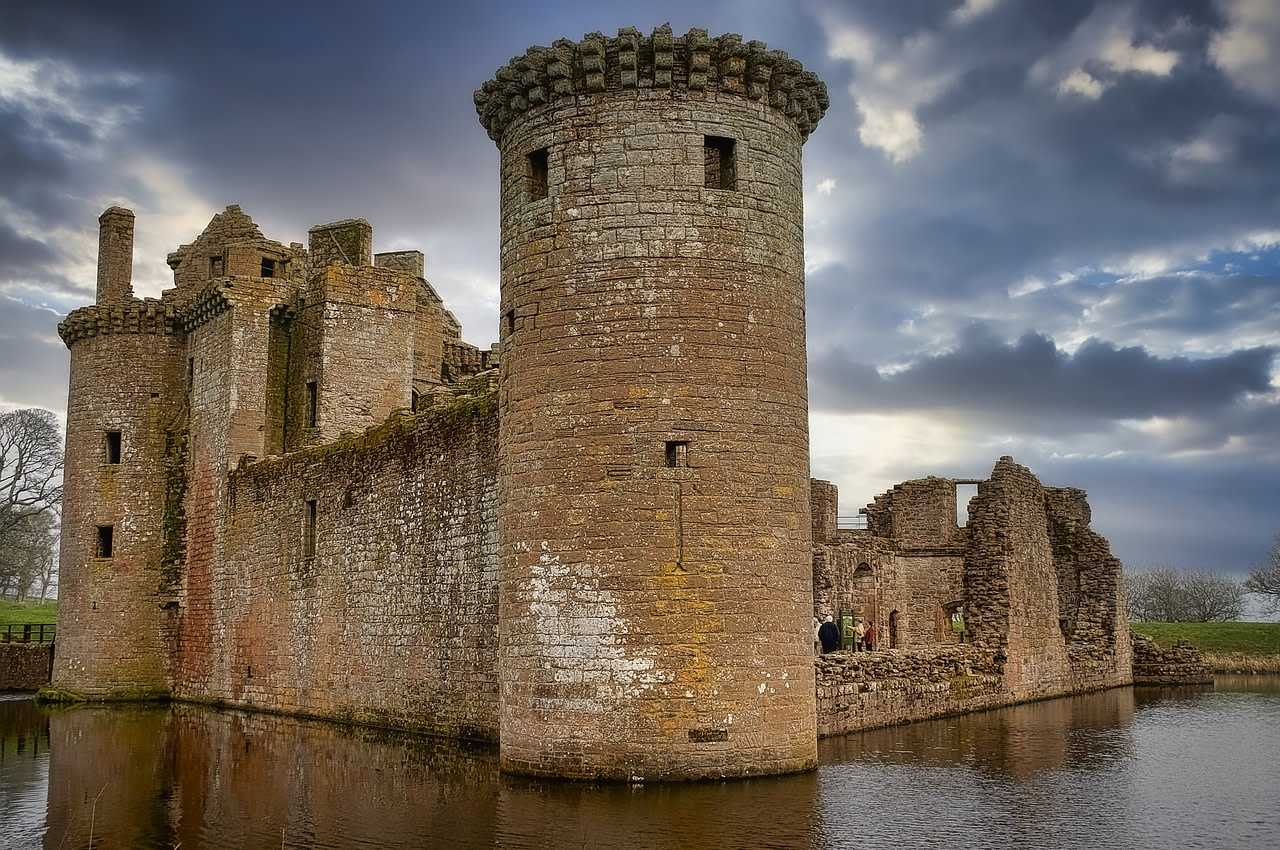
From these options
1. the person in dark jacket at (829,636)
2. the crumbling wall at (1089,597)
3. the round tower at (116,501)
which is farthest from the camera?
the crumbling wall at (1089,597)

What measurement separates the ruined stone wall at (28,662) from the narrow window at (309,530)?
11.5 meters

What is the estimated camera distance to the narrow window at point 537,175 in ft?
46.9

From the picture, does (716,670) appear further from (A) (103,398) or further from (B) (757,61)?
(A) (103,398)

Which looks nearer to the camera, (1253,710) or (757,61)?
(757,61)

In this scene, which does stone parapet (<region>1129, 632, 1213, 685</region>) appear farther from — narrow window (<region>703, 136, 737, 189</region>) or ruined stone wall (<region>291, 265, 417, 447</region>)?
narrow window (<region>703, 136, 737, 189</region>)

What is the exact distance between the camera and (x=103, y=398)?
27.3 metres

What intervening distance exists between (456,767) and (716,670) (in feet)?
11.6

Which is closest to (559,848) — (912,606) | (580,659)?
(580,659)

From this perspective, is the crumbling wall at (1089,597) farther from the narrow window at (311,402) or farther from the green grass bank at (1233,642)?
the narrow window at (311,402)

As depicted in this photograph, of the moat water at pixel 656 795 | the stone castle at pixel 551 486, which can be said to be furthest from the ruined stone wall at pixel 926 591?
the moat water at pixel 656 795

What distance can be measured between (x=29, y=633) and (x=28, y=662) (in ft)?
2.82

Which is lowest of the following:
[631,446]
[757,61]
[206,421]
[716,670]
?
[716,670]

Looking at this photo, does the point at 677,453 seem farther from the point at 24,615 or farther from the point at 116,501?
the point at 24,615

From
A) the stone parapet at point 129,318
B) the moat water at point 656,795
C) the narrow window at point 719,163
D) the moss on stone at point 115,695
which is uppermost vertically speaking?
the stone parapet at point 129,318
